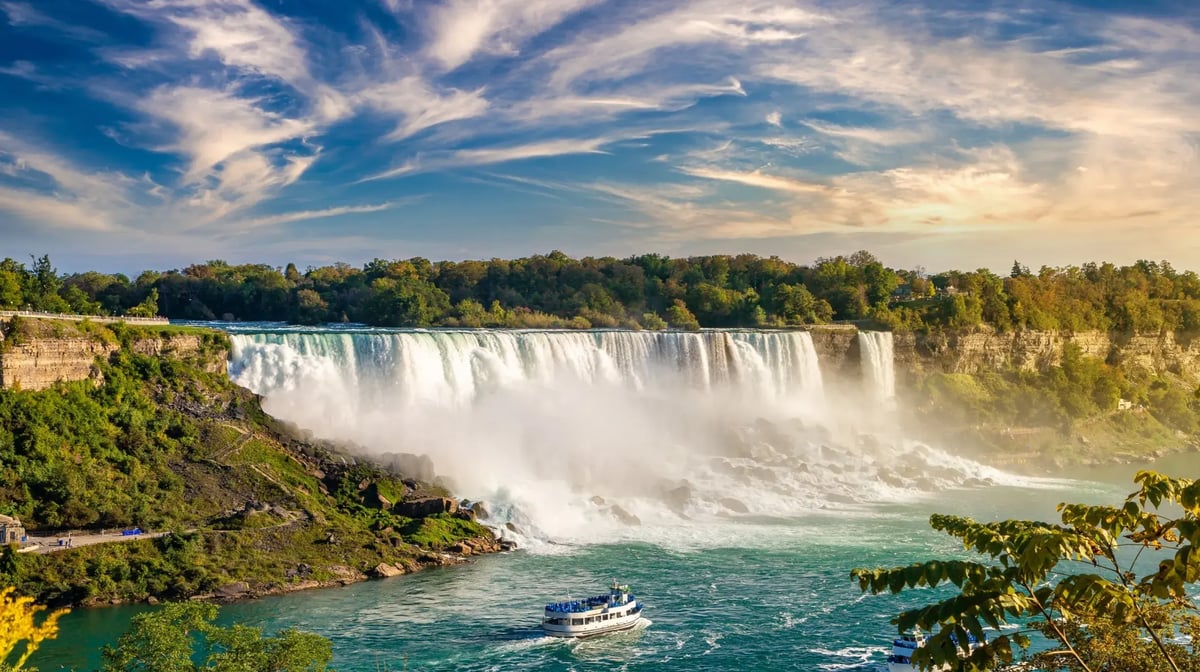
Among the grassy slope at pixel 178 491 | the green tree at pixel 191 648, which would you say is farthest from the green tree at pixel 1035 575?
the grassy slope at pixel 178 491

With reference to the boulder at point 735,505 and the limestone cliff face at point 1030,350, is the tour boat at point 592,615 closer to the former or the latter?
the boulder at point 735,505

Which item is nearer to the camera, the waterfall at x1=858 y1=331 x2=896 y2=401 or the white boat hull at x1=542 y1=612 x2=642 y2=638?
the white boat hull at x1=542 y1=612 x2=642 y2=638

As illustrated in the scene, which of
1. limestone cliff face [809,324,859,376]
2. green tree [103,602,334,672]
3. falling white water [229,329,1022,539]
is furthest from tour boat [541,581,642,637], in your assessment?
limestone cliff face [809,324,859,376]

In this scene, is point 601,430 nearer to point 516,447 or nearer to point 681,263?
point 516,447

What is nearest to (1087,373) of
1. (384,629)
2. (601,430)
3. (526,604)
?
(601,430)

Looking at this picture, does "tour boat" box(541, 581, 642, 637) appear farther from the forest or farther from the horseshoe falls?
the forest

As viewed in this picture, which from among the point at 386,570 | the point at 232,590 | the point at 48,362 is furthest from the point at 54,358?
the point at 386,570
